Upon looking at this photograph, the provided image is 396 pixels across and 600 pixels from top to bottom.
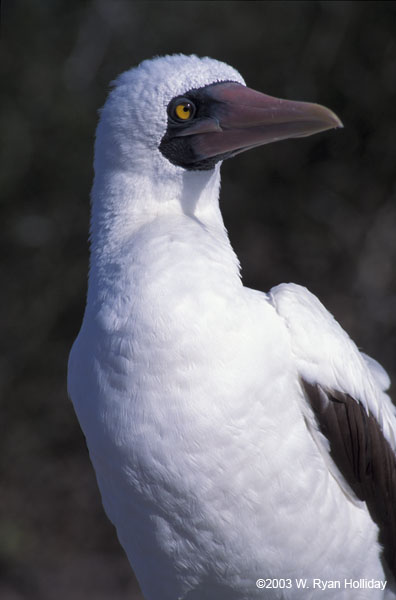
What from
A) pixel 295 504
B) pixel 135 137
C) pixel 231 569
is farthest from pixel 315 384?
pixel 135 137

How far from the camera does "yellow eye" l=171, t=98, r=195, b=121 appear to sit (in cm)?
→ 298

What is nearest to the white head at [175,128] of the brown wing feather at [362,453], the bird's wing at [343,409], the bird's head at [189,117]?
the bird's head at [189,117]

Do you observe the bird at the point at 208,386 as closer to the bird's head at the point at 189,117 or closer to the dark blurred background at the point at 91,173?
the bird's head at the point at 189,117

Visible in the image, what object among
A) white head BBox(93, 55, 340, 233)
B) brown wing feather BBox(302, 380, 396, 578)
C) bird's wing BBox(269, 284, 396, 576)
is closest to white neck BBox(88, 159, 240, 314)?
white head BBox(93, 55, 340, 233)

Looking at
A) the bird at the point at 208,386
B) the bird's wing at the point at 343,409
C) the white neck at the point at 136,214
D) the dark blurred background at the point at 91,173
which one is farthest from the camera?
the dark blurred background at the point at 91,173

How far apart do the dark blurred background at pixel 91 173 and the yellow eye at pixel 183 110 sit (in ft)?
14.7

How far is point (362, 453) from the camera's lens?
3.16 m

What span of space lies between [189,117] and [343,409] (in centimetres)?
117

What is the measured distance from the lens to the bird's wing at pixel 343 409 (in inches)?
116

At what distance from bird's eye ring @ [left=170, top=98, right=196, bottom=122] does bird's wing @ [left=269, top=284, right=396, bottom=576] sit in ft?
2.23

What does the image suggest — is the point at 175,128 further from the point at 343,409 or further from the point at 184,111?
the point at 343,409

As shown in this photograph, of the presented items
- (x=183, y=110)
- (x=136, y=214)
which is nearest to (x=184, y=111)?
(x=183, y=110)

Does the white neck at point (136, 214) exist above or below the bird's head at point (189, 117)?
below

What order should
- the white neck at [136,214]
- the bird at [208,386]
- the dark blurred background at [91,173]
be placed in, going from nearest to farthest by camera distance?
the bird at [208,386], the white neck at [136,214], the dark blurred background at [91,173]
